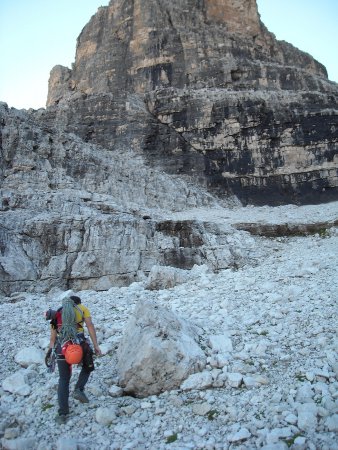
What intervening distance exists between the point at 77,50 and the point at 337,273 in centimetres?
5195

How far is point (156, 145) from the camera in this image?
1318 inches

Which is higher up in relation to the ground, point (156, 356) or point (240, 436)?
point (156, 356)

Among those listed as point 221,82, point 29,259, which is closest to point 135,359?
point 29,259

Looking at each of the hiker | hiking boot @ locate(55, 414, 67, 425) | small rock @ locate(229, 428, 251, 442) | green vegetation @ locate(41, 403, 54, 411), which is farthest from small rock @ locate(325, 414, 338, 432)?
green vegetation @ locate(41, 403, 54, 411)

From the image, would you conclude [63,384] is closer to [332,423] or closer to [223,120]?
[332,423]

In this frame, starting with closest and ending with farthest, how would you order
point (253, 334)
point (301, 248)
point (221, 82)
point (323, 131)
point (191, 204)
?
1. point (253, 334)
2. point (301, 248)
3. point (191, 204)
4. point (323, 131)
5. point (221, 82)

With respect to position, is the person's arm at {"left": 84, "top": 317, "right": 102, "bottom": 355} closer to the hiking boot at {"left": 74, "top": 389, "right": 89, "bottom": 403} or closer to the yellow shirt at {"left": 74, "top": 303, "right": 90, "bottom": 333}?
the yellow shirt at {"left": 74, "top": 303, "right": 90, "bottom": 333}

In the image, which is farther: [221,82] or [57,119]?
[221,82]

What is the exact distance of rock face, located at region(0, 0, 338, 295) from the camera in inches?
633

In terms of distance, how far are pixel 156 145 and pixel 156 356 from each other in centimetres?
2994

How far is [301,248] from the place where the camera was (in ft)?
55.8

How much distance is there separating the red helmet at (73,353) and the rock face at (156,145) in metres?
10.1

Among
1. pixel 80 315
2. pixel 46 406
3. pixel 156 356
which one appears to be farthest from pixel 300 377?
pixel 46 406

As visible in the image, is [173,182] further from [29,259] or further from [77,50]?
[77,50]
